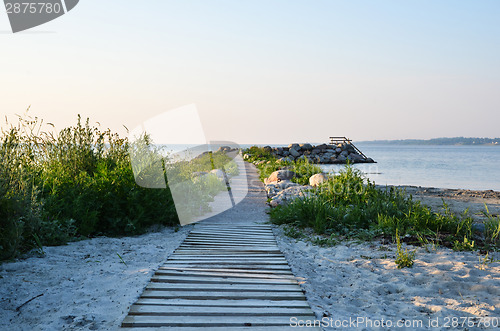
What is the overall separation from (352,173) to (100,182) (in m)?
5.72

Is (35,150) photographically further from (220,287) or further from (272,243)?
(220,287)

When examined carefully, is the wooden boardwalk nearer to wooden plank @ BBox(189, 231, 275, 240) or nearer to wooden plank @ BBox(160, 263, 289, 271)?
wooden plank @ BBox(160, 263, 289, 271)

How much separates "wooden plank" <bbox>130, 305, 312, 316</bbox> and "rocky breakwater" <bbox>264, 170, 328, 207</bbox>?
156 inches

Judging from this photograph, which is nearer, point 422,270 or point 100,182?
point 422,270

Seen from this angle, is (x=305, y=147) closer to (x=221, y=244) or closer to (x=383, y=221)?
(x=383, y=221)

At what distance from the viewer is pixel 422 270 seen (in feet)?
13.1

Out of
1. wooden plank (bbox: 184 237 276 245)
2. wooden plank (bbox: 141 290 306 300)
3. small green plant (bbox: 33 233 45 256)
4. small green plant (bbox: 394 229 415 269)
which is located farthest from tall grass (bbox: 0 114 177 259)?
small green plant (bbox: 394 229 415 269)

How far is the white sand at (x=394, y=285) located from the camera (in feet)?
10.0

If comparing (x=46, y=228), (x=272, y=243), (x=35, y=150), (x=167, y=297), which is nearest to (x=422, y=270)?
(x=272, y=243)

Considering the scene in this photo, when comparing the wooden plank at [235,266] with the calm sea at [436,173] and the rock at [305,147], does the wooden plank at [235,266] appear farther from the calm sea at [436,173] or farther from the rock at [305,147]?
the rock at [305,147]

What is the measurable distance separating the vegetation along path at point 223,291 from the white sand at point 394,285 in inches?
8.7

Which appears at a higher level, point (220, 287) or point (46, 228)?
point (46, 228)

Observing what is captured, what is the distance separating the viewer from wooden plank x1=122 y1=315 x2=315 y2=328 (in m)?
2.62

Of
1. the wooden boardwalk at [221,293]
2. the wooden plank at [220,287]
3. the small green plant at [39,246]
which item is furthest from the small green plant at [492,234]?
the small green plant at [39,246]
